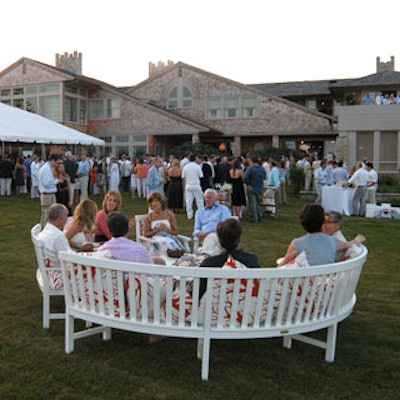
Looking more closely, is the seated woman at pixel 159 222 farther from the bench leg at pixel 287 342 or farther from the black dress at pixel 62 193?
the black dress at pixel 62 193

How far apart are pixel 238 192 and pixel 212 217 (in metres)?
5.92

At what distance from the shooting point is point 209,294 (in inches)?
133

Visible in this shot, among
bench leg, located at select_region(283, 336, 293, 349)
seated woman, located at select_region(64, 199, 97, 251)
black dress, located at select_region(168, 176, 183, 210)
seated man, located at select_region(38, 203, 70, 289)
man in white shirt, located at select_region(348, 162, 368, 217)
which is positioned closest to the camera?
bench leg, located at select_region(283, 336, 293, 349)

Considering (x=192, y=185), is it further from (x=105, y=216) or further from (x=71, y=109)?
(x=71, y=109)

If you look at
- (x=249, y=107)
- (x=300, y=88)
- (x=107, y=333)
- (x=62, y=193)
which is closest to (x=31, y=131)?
(x=62, y=193)

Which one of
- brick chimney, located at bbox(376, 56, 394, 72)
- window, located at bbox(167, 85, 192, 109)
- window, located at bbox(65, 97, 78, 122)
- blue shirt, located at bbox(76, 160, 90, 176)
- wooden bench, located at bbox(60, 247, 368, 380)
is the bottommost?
wooden bench, located at bbox(60, 247, 368, 380)

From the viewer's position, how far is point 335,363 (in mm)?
3906

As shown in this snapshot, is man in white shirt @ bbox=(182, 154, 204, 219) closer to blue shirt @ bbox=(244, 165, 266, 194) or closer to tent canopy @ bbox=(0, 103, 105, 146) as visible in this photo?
blue shirt @ bbox=(244, 165, 266, 194)

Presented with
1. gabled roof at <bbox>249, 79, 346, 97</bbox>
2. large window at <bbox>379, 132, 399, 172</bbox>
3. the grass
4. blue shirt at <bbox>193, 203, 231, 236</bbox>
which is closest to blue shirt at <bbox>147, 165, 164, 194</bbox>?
blue shirt at <bbox>193, 203, 231, 236</bbox>

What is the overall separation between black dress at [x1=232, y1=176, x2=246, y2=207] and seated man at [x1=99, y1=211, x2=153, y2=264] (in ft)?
28.3

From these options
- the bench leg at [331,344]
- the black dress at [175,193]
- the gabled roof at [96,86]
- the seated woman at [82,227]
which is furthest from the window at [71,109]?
the bench leg at [331,344]

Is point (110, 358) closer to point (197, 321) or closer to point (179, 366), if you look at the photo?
point (179, 366)

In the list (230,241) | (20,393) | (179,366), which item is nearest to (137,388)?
(179,366)

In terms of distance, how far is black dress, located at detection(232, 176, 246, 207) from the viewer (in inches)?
498
